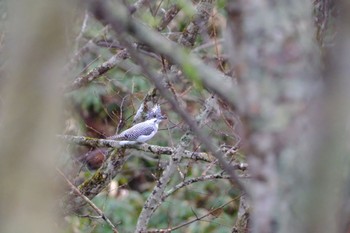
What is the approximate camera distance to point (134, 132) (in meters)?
4.25

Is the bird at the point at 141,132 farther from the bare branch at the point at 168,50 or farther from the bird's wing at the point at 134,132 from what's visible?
the bare branch at the point at 168,50

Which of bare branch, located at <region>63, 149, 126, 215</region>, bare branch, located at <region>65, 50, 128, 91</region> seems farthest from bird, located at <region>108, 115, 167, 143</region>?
bare branch, located at <region>65, 50, 128, 91</region>

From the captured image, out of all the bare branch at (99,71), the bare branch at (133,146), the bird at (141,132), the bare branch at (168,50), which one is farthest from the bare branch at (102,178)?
the bare branch at (168,50)

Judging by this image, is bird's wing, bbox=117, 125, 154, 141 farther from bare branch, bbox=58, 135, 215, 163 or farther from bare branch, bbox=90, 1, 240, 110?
bare branch, bbox=90, 1, 240, 110

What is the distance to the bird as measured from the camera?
423 cm

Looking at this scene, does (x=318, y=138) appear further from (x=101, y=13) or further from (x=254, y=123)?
(x=101, y=13)

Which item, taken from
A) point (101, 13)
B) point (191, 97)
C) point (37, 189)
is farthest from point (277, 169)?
point (191, 97)

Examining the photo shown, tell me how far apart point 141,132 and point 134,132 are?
10 centimetres

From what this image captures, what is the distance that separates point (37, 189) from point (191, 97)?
451 centimetres

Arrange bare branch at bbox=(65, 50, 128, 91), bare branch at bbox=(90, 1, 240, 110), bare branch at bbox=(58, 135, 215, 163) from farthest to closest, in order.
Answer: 1. bare branch at bbox=(65, 50, 128, 91)
2. bare branch at bbox=(58, 135, 215, 163)
3. bare branch at bbox=(90, 1, 240, 110)

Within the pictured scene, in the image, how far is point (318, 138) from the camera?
1.35 meters

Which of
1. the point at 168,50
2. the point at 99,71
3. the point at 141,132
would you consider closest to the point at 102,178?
the point at 141,132

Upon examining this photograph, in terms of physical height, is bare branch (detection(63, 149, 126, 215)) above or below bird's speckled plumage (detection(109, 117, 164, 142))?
below

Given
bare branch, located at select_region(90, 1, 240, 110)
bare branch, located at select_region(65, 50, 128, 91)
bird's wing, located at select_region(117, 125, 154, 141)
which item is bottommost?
bare branch, located at select_region(90, 1, 240, 110)
